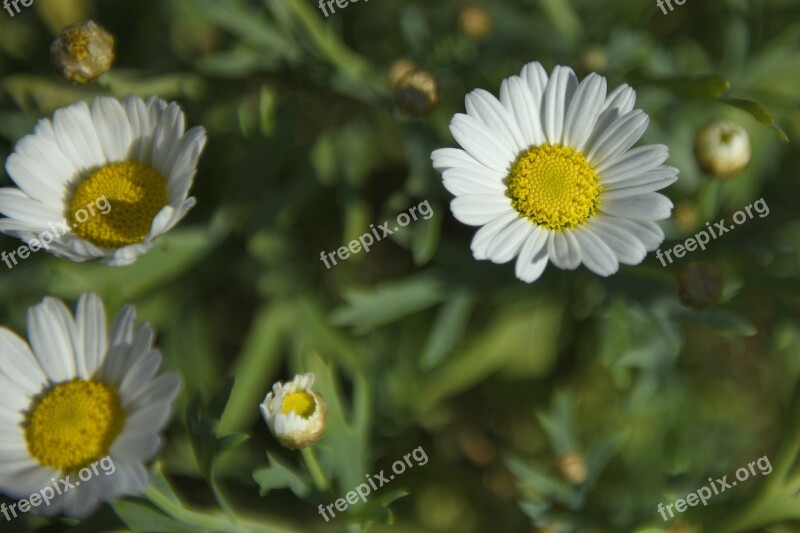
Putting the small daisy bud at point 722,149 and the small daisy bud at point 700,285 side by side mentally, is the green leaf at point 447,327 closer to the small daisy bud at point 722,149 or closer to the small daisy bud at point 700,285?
the small daisy bud at point 700,285

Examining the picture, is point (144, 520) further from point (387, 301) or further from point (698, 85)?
point (698, 85)

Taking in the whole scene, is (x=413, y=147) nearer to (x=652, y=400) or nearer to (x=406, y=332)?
(x=406, y=332)

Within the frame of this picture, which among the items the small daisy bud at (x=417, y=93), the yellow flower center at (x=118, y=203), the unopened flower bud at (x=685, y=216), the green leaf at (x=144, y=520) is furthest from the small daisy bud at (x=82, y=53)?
the unopened flower bud at (x=685, y=216)

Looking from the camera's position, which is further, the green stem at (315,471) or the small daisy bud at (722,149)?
the small daisy bud at (722,149)

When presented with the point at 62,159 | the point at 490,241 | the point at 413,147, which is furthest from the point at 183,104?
the point at 490,241

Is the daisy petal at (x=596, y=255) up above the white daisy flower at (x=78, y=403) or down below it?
below

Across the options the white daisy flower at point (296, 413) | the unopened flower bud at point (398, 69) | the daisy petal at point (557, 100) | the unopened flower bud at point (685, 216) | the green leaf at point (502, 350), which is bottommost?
the white daisy flower at point (296, 413)

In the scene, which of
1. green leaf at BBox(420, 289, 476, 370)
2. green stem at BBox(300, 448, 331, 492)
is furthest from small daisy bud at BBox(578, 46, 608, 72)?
green stem at BBox(300, 448, 331, 492)
